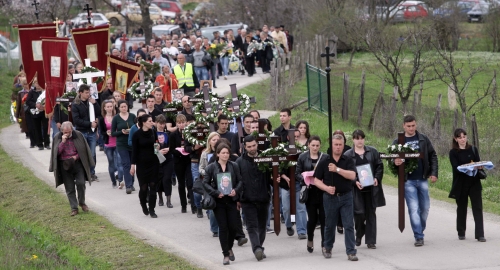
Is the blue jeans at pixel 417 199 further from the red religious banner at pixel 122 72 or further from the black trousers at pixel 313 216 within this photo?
the red religious banner at pixel 122 72

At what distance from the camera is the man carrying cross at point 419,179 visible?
1362 centimetres

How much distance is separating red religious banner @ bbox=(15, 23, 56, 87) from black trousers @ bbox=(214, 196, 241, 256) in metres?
11.6

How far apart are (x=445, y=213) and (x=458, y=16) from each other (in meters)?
31.5

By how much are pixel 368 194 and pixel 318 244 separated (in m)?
1.06

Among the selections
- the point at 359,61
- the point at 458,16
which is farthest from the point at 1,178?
the point at 458,16

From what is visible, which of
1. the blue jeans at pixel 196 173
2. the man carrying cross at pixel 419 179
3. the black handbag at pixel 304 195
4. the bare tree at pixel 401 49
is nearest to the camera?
the black handbag at pixel 304 195

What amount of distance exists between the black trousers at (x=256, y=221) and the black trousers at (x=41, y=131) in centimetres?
1201

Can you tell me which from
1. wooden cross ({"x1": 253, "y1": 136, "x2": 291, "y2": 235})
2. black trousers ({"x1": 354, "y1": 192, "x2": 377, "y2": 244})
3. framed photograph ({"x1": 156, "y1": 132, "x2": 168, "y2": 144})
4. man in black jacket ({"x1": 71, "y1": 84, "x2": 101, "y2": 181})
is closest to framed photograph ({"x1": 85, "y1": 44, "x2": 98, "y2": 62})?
man in black jacket ({"x1": 71, "y1": 84, "x2": 101, "y2": 181})

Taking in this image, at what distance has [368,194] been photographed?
13547 millimetres

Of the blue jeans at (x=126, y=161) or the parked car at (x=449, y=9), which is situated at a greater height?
the parked car at (x=449, y=9)

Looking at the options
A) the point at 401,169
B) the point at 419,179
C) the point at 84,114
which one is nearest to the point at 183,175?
the point at 84,114

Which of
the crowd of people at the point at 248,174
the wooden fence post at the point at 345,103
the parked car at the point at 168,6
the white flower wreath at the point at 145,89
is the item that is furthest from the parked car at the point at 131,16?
the crowd of people at the point at 248,174

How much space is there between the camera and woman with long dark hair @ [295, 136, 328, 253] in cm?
1329

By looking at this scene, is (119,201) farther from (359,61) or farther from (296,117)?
(359,61)
